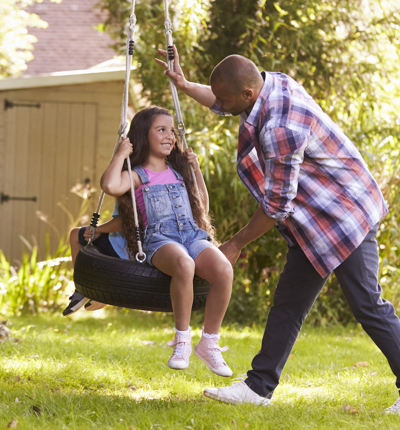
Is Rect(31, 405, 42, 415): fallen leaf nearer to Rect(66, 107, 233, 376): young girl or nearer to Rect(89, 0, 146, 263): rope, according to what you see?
Rect(66, 107, 233, 376): young girl

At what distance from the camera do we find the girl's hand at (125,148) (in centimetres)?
317

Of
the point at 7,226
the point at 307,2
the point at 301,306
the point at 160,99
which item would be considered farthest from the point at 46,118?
the point at 301,306

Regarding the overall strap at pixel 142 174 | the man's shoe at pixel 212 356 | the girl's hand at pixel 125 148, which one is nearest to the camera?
the man's shoe at pixel 212 356

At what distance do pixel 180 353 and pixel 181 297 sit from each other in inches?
10.2

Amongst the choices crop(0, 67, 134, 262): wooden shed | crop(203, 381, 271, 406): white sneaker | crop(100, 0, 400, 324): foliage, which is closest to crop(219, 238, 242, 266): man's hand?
crop(203, 381, 271, 406): white sneaker

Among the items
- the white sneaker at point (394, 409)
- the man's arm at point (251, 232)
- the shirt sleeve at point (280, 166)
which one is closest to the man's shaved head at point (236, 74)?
the shirt sleeve at point (280, 166)

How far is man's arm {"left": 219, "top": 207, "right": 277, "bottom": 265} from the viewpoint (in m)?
2.74

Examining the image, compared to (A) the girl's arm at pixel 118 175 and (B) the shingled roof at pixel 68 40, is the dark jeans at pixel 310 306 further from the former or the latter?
(B) the shingled roof at pixel 68 40

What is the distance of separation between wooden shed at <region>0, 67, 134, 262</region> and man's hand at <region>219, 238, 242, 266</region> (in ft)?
16.3

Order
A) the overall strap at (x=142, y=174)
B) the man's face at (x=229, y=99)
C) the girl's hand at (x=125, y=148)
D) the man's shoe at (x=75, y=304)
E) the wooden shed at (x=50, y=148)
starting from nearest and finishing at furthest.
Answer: the man's face at (x=229, y=99) → the girl's hand at (x=125, y=148) → the overall strap at (x=142, y=174) → the man's shoe at (x=75, y=304) → the wooden shed at (x=50, y=148)

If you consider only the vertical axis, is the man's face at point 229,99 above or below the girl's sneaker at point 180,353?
above

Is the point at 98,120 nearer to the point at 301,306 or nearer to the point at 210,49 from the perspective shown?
the point at 210,49

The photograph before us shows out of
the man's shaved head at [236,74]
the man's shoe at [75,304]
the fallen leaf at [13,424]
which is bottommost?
the fallen leaf at [13,424]

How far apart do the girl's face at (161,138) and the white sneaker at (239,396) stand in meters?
1.29
